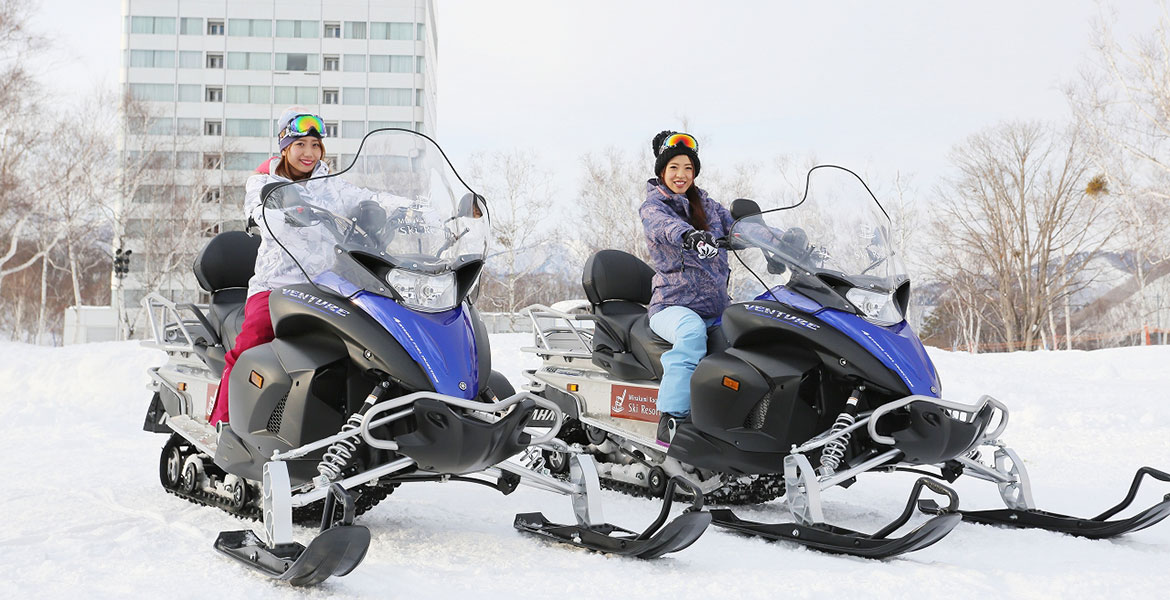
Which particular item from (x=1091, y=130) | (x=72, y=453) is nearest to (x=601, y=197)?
(x=1091, y=130)

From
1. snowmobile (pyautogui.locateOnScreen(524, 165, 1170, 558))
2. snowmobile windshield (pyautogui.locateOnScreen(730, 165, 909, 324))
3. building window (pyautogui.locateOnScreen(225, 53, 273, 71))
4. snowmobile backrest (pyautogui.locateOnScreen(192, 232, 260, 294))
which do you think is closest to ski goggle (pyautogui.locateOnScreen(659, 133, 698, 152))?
snowmobile (pyautogui.locateOnScreen(524, 165, 1170, 558))

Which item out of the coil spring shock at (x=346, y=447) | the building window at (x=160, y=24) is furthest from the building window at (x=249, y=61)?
the coil spring shock at (x=346, y=447)

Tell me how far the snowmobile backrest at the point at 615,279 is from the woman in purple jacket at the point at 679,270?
1.49ft

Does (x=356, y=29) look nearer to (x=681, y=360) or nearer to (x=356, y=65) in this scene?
(x=356, y=65)

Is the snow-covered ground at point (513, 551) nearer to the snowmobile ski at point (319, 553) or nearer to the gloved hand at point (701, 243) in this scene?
the snowmobile ski at point (319, 553)

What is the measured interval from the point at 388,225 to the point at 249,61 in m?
59.1

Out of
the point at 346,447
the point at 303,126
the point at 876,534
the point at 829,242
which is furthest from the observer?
the point at 829,242

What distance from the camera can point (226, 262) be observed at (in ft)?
16.5

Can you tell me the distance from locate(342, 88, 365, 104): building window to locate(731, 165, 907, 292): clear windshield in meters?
56.0

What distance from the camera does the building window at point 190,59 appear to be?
56.8 m

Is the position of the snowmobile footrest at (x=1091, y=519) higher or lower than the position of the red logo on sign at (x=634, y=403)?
lower

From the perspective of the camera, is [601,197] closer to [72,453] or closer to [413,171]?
[72,453]

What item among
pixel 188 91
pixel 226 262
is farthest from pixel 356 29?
pixel 226 262

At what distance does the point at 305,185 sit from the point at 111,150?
2681 centimetres
